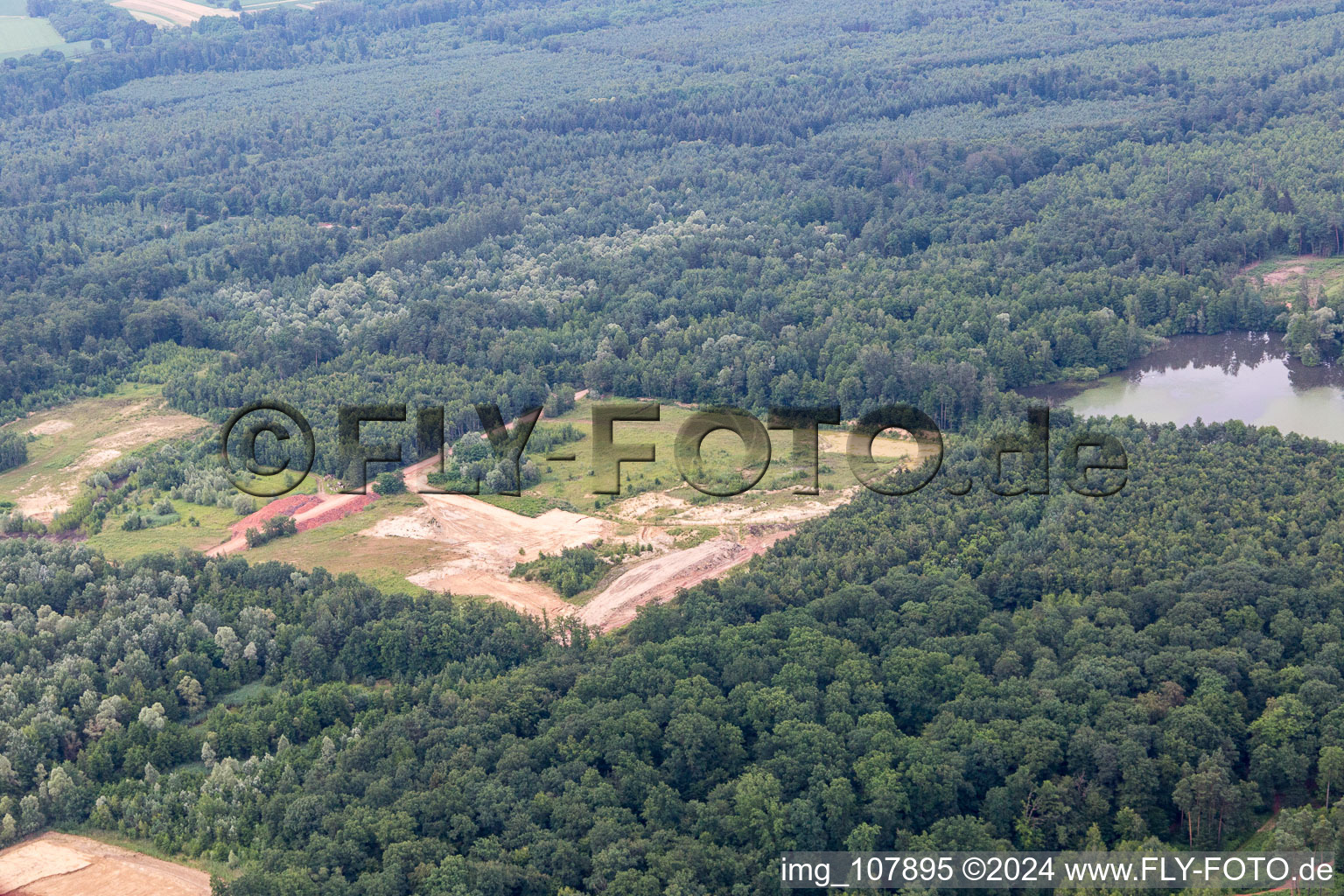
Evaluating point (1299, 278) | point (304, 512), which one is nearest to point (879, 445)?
point (304, 512)

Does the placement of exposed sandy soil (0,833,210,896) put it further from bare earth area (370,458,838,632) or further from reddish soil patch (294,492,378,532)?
reddish soil patch (294,492,378,532)

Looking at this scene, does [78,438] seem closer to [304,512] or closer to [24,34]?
[304,512]

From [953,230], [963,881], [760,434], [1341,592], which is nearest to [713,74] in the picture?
[953,230]

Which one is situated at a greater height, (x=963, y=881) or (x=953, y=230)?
(x=953, y=230)

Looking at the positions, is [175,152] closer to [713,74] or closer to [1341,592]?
[713,74]

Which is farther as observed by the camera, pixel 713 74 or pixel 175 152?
pixel 713 74
